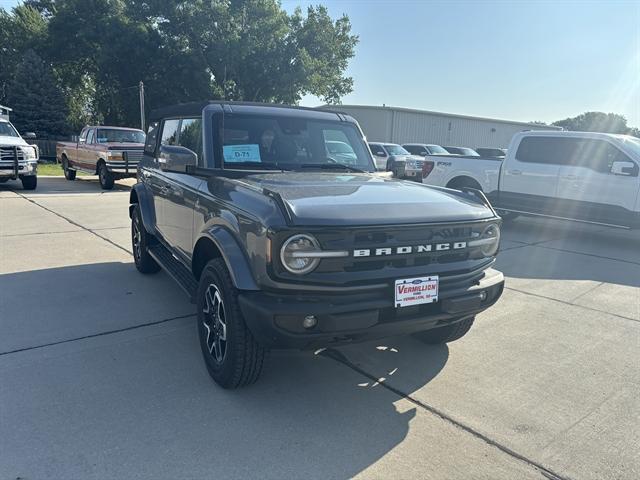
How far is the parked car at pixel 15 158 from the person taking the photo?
12.6 m

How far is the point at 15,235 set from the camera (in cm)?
785

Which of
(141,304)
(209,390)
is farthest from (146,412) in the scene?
(141,304)

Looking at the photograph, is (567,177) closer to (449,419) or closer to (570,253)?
(570,253)

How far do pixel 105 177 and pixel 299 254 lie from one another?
13.7m

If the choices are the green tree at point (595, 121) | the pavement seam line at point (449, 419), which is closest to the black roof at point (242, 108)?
the pavement seam line at point (449, 419)

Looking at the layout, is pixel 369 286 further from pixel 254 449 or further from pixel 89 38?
pixel 89 38

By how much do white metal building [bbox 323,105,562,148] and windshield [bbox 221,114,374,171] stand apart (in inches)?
1135

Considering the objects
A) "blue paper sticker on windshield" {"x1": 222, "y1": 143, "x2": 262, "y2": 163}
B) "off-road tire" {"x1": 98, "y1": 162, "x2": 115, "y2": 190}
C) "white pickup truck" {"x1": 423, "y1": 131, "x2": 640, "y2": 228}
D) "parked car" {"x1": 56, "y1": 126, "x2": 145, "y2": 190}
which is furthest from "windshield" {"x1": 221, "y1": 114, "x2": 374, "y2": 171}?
"off-road tire" {"x1": 98, "y1": 162, "x2": 115, "y2": 190}

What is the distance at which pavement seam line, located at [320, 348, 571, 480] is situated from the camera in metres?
2.56

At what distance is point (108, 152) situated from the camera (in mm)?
14359

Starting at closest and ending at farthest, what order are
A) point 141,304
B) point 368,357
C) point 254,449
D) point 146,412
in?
point 254,449 < point 146,412 < point 368,357 < point 141,304

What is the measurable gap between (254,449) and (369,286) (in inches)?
43.1

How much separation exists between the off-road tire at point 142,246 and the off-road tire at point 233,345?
2552mm

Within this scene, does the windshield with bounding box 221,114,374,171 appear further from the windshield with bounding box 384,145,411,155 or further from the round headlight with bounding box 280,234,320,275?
the windshield with bounding box 384,145,411,155
